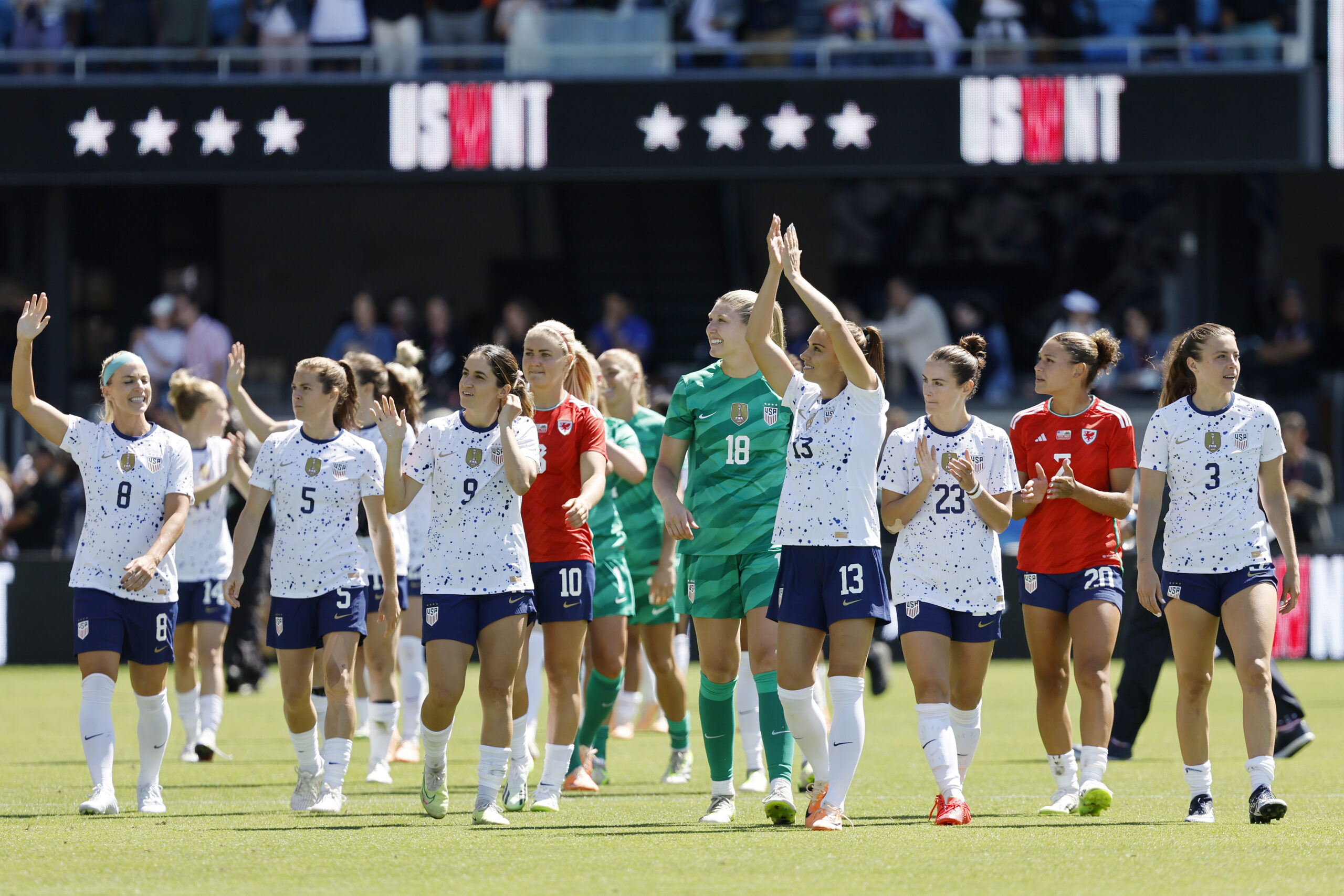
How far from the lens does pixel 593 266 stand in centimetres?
2439

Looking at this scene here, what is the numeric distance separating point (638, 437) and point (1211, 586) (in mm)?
3327

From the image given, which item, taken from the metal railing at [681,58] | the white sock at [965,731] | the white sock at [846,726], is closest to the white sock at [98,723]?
the white sock at [846,726]

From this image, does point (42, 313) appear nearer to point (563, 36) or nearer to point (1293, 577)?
point (1293, 577)

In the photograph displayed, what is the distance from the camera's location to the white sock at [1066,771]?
8.07 m

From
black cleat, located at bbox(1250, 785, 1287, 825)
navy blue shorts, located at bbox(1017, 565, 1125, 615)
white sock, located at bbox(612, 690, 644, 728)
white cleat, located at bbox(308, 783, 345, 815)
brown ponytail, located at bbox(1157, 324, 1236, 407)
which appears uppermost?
brown ponytail, located at bbox(1157, 324, 1236, 407)

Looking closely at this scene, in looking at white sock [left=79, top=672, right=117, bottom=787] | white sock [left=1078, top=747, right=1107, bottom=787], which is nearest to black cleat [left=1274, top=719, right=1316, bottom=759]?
white sock [left=1078, top=747, right=1107, bottom=787]

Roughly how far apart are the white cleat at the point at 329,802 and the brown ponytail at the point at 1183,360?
3.99 metres

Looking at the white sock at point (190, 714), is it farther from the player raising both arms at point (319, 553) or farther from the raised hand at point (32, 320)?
the raised hand at point (32, 320)

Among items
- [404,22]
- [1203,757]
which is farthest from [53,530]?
[1203,757]

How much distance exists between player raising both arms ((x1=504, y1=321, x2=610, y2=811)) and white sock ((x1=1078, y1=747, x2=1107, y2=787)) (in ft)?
7.30

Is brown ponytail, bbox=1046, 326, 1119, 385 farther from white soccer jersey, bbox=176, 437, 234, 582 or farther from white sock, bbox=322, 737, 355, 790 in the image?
white soccer jersey, bbox=176, 437, 234, 582

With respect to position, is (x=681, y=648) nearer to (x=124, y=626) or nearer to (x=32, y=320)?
(x=124, y=626)

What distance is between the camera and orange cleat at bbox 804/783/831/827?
7.44m

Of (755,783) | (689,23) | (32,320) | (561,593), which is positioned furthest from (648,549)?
(689,23)
